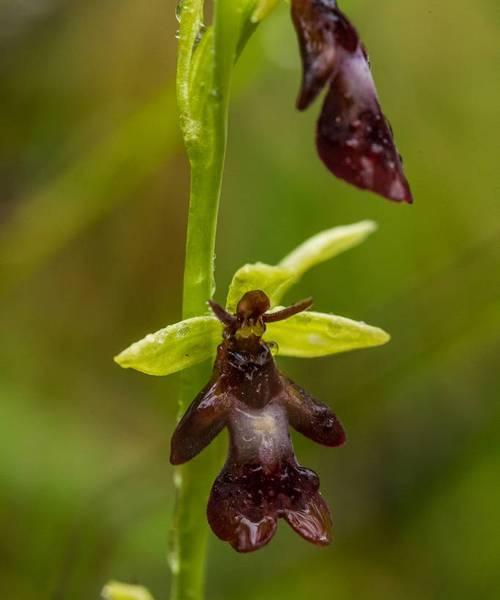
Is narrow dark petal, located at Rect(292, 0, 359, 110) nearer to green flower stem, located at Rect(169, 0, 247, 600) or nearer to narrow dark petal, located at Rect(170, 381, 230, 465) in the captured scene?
green flower stem, located at Rect(169, 0, 247, 600)

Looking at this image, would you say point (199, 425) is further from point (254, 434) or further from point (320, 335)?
point (320, 335)

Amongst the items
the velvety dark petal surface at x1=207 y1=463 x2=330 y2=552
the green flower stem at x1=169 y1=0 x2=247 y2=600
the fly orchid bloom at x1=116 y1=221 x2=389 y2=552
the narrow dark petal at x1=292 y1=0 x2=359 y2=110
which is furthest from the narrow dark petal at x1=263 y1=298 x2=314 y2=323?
the narrow dark petal at x1=292 y1=0 x2=359 y2=110

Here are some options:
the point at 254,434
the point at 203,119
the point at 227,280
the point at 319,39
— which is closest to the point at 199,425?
the point at 254,434

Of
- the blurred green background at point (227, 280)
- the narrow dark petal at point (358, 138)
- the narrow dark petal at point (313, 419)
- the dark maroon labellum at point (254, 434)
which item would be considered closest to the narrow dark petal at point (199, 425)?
the dark maroon labellum at point (254, 434)

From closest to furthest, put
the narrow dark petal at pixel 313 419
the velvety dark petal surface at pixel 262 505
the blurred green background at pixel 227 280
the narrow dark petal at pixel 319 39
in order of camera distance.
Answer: the narrow dark petal at pixel 319 39
the velvety dark petal surface at pixel 262 505
the narrow dark petal at pixel 313 419
the blurred green background at pixel 227 280

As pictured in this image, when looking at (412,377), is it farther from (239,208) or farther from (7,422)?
(7,422)

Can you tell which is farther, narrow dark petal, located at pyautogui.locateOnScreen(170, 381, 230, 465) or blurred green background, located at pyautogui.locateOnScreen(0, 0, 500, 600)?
blurred green background, located at pyautogui.locateOnScreen(0, 0, 500, 600)

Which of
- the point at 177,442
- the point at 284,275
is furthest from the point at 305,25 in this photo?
the point at 177,442

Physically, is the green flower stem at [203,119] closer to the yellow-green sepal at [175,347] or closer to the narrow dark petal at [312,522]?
the yellow-green sepal at [175,347]
